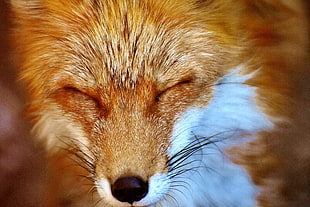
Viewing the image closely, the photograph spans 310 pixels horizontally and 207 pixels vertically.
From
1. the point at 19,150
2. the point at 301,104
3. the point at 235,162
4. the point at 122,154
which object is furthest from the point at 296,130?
the point at 19,150

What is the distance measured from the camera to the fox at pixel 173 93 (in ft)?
2.88

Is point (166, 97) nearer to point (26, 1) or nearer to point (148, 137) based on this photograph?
point (148, 137)

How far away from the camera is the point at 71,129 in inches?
41.3

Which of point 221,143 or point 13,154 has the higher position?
point 221,143

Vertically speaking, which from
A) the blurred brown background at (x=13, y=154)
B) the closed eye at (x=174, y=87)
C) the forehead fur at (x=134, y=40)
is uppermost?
the forehead fur at (x=134, y=40)

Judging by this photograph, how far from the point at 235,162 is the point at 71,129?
46 centimetres

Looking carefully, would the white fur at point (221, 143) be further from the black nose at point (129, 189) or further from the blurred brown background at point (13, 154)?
the blurred brown background at point (13, 154)

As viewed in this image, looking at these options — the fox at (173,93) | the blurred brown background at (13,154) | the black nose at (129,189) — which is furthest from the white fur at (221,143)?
the blurred brown background at (13,154)

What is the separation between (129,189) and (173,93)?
254 mm

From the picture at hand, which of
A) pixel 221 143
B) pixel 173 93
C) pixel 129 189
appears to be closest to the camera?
pixel 129 189

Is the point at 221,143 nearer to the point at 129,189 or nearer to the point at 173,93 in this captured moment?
the point at 173,93

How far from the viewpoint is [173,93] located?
0.92 metres

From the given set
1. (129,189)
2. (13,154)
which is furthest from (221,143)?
(13,154)

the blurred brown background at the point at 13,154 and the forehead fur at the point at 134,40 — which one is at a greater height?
the forehead fur at the point at 134,40
